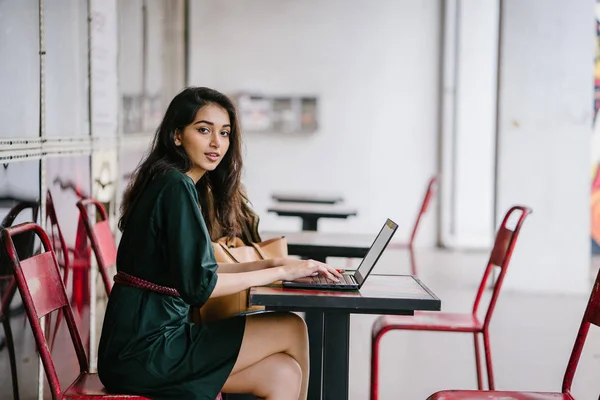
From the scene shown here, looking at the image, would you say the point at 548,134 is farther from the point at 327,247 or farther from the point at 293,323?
the point at 293,323

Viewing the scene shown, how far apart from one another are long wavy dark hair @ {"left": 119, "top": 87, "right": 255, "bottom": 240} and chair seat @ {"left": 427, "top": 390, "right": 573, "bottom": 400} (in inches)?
39.4

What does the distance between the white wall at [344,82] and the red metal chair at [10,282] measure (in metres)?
6.43

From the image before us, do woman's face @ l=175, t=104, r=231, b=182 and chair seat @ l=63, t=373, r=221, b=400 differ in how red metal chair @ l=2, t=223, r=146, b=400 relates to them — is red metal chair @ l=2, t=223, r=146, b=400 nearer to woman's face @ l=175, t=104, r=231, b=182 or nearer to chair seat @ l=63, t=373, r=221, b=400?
chair seat @ l=63, t=373, r=221, b=400

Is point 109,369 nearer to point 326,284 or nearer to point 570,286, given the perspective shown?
point 326,284

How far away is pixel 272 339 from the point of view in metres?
2.35

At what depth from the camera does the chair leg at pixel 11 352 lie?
9.16ft

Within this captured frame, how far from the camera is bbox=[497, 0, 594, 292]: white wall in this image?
6383mm

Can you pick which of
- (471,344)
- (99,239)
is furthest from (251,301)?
(471,344)

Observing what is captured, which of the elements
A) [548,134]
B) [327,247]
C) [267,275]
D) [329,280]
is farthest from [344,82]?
[267,275]

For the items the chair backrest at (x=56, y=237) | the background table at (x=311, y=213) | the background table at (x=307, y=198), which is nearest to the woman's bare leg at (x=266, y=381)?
the chair backrest at (x=56, y=237)

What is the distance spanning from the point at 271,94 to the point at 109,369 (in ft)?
24.2

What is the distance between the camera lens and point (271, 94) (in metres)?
9.41

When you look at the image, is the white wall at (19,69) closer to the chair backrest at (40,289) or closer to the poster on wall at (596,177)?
the chair backrest at (40,289)

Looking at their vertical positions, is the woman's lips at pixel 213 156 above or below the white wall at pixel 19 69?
below
